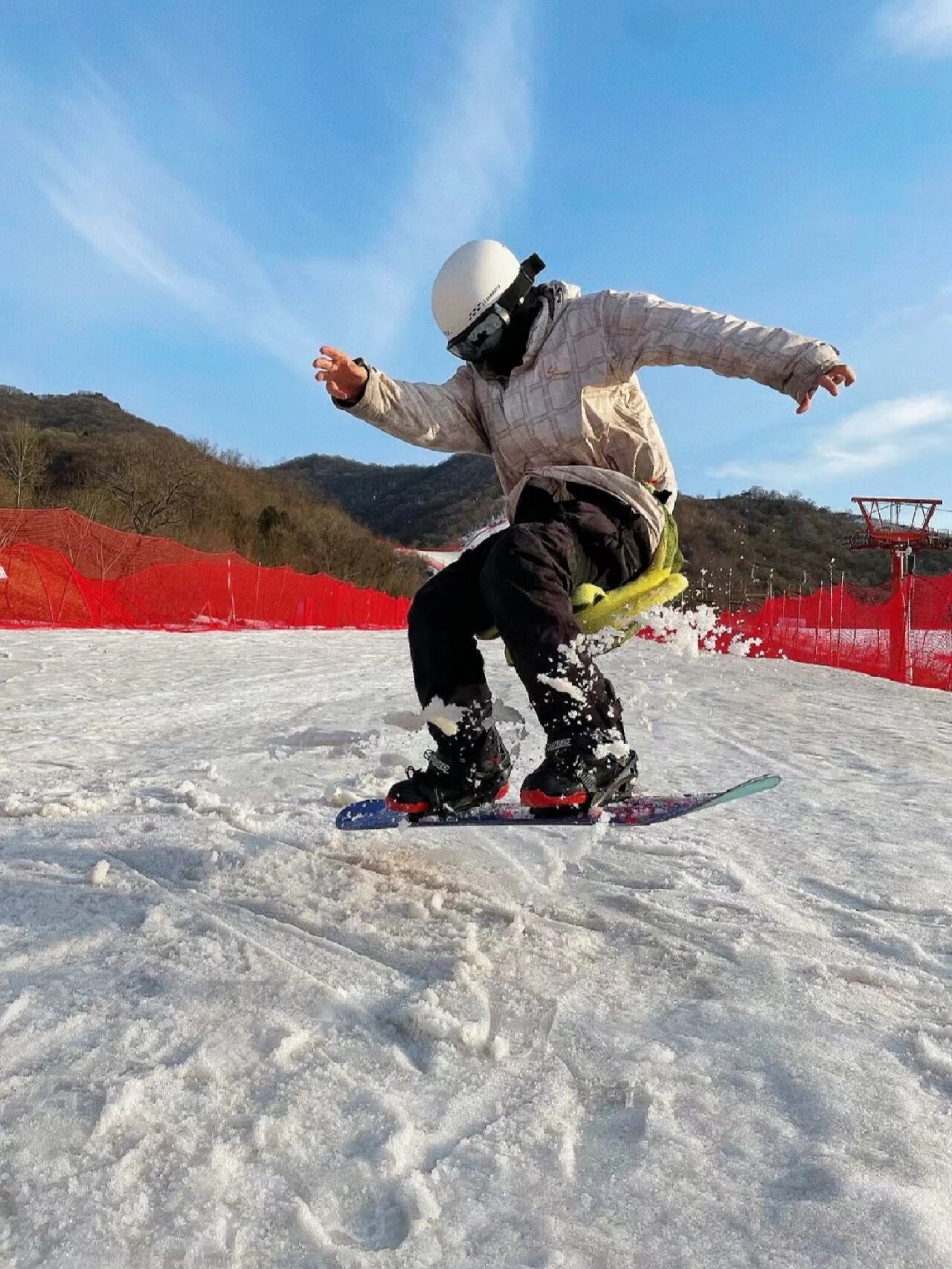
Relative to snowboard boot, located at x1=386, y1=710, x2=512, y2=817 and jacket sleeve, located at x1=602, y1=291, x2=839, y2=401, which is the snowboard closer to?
snowboard boot, located at x1=386, y1=710, x2=512, y2=817

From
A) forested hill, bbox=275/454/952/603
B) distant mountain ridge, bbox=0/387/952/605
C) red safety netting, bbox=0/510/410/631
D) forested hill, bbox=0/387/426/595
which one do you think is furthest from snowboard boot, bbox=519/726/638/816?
forested hill, bbox=0/387/426/595

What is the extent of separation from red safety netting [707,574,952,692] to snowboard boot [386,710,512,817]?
29.3 ft

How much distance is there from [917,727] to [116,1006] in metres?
7.76

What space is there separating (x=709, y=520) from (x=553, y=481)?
86104 mm

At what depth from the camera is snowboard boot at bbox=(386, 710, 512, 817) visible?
2.91 m

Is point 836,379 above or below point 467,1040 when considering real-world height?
above

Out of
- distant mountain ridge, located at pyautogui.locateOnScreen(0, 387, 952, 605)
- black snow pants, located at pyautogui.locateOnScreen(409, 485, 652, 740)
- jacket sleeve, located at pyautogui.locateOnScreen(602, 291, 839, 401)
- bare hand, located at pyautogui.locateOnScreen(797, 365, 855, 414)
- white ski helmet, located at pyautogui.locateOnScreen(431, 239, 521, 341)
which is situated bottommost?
black snow pants, located at pyautogui.locateOnScreen(409, 485, 652, 740)

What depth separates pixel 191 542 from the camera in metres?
55.2

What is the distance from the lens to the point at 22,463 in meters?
51.3

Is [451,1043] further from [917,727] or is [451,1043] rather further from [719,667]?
[719,667]

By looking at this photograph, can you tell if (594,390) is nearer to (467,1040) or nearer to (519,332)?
(519,332)

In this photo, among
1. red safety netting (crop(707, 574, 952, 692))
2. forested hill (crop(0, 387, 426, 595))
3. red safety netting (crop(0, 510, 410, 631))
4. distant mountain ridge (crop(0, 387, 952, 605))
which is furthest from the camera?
distant mountain ridge (crop(0, 387, 952, 605))

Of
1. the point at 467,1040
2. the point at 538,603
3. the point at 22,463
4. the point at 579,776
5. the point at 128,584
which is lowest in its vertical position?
the point at 467,1040

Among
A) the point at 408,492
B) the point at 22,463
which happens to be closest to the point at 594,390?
the point at 22,463
